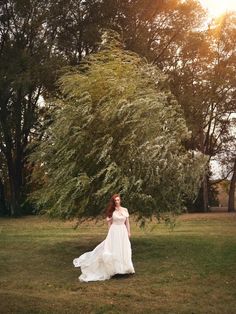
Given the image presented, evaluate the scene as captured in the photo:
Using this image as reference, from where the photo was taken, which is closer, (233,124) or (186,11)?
(186,11)

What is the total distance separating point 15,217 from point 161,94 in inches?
1009

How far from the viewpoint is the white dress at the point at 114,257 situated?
56.4ft

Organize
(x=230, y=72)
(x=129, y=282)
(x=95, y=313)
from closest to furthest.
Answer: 1. (x=95, y=313)
2. (x=129, y=282)
3. (x=230, y=72)

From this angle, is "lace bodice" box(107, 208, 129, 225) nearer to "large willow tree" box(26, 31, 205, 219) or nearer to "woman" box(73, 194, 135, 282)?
"woman" box(73, 194, 135, 282)

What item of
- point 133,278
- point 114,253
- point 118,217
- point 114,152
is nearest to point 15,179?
point 114,152

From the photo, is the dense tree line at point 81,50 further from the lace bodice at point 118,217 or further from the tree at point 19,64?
the lace bodice at point 118,217

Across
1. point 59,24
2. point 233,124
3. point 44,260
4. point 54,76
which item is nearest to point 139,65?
point 44,260

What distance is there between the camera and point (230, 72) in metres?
49.4

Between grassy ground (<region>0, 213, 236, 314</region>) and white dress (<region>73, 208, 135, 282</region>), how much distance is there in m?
0.32

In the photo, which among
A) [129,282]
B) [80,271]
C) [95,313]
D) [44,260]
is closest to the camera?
[95,313]

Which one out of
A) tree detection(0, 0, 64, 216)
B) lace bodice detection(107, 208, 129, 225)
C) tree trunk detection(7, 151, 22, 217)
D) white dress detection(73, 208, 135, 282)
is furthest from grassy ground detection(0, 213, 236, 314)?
tree trunk detection(7, 151, 22, 217)

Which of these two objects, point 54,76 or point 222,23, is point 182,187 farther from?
point 222,23

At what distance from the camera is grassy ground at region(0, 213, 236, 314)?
1369 cm

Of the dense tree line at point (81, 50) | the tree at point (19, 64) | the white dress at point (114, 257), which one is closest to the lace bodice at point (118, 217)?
the white dress at point (114, 257)
